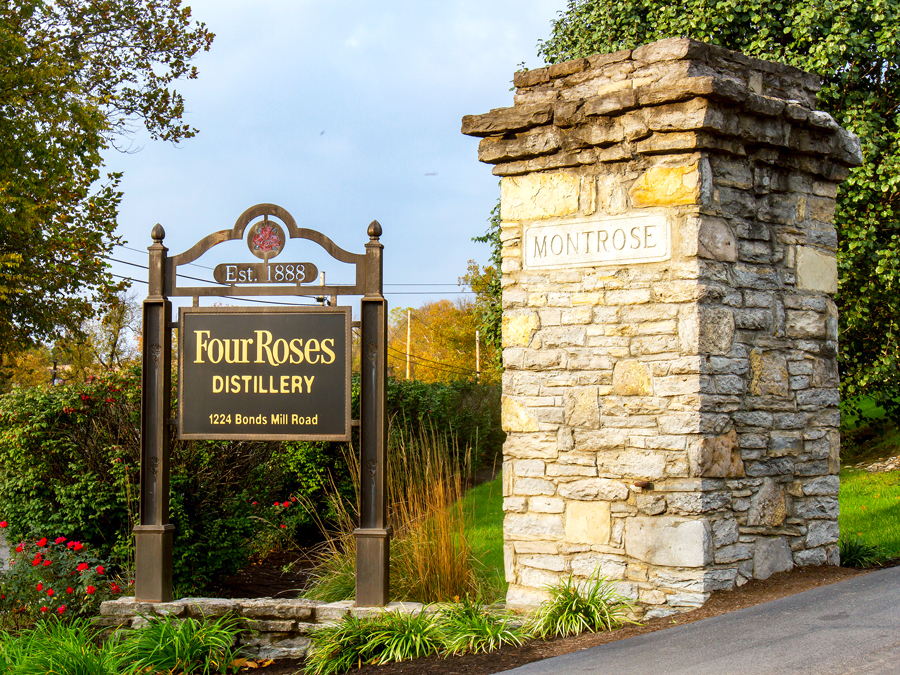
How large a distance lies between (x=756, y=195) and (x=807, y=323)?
3.26ft

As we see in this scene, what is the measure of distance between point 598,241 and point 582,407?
108cm

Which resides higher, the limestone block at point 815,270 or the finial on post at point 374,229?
the finial on post at point 374,229

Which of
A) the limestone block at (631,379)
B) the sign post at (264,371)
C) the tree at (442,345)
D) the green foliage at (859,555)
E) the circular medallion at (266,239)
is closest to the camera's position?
the limestone block at (631,379)

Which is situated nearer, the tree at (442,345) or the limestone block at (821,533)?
the limestone block at (821,533)

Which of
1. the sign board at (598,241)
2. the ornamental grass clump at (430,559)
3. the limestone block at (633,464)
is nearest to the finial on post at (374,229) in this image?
the sign board at (598,241)

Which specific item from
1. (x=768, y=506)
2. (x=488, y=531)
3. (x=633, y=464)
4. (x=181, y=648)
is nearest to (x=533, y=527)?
(x=633, y=464)

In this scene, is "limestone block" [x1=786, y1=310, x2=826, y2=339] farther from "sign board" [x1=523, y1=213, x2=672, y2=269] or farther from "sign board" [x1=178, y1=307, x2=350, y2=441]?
"sign board" [x1=178, y1=307, x2=350, y2=441]

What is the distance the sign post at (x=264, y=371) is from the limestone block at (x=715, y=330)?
201 cm

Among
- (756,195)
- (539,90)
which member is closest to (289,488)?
(539,90)

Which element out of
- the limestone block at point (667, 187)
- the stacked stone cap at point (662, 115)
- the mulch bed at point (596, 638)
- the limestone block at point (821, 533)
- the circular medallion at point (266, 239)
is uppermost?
the stacked stone cap at point (662, 115)

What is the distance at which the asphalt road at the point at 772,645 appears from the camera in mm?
3895

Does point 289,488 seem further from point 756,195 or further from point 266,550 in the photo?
point 756,195

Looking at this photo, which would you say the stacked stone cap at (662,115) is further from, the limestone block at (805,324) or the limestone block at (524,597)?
the limestone block at (524,597)

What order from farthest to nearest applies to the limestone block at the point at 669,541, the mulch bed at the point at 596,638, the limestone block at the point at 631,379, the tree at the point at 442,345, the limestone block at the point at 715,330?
1. the tree at the point at 442,345
2. the limestone block at the point at 631,379
3. the limestone block at the point at 715,330
4. the limestone block at the point at 669,541
5. the mulch bed at the point at 596,638
